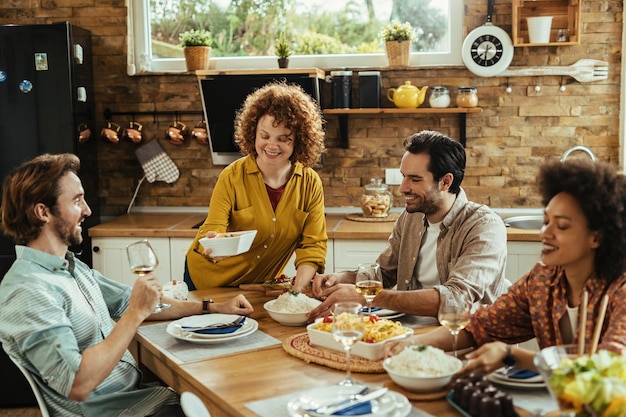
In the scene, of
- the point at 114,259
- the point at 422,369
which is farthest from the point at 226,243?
the point at 114,259

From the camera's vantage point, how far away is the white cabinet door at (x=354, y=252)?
4.02 metres

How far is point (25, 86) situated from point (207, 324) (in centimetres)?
234

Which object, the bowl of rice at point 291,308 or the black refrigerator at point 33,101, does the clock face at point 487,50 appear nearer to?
the black refrigerator at point 33,101

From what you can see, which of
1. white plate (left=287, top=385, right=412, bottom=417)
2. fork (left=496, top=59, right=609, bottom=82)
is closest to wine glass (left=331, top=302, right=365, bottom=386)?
white plate (left=287, top=385, right=412, bottom=417)

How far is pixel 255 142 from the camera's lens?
3213 millimetres

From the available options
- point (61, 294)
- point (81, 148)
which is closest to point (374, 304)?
point (61, 294)

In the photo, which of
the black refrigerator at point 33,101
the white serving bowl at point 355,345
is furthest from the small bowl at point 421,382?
the black refrigerator at point 33,101

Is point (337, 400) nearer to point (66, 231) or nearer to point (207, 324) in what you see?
point (207, 324)

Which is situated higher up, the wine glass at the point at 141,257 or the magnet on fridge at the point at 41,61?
the magnet on fridge at the point at 41,61

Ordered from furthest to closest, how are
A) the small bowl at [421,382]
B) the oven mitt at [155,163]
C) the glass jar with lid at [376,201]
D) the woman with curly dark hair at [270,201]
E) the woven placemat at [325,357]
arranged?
the oven mitt at [155,163]
the glass jar with lid at [376,201]
the woman with curly dark hair at [270,201]
the woven placemat at [325,357]
the small bowl at [421,382]

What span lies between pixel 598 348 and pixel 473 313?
0.48 m

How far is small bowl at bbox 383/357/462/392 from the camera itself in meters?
1.79

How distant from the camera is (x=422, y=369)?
5.98 feet

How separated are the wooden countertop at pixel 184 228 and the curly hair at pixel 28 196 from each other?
6.30ft
